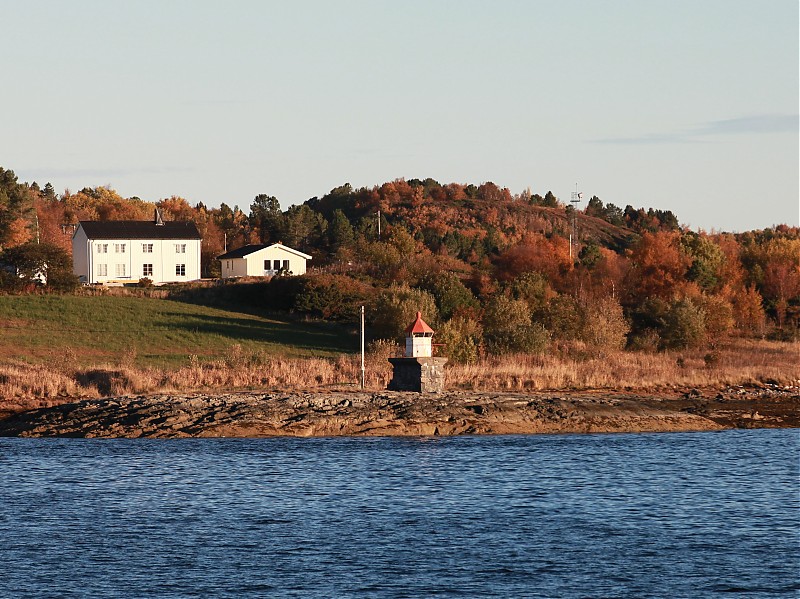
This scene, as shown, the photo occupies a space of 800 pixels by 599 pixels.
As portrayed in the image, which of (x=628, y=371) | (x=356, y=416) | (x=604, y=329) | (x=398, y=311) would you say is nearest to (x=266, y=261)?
(x=398, y=311)

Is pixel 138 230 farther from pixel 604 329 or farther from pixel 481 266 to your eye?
pixel 604 329

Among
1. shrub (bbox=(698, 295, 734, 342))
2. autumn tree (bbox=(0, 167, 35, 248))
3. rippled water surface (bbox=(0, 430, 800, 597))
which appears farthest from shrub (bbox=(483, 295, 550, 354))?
autumn tree (bbox=(0, 167, 35, 248))

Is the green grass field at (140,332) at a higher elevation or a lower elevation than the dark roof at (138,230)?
lower

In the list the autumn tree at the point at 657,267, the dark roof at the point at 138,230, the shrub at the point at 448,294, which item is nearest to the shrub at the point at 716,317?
the autumn tree at the point at 657,267

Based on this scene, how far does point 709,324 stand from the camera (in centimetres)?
8488

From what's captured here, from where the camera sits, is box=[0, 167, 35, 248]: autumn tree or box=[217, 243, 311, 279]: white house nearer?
box=[217, 243, 311, 279]: white house

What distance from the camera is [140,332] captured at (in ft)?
242

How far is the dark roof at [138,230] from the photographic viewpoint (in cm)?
10300

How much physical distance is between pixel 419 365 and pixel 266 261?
57.7 m

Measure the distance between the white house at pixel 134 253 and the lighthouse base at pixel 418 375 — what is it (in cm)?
5462

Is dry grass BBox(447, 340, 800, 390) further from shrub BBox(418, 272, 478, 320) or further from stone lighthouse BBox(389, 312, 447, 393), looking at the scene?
shrub BBox(418, 272, 478, 320)

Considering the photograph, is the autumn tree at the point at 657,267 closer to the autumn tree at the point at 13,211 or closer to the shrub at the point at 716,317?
the shrub at the point at 716,317

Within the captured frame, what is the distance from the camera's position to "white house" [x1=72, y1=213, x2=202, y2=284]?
336ft

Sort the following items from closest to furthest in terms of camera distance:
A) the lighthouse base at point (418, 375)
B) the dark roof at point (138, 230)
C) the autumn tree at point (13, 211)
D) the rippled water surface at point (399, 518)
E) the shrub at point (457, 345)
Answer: the rippled water surface at point (399, 518)
the lighthouse base at point (418, 375)
the shrub at point (457, 345)
the dark roof at point (138, 230)
the autumn tree at point (13, 211)
